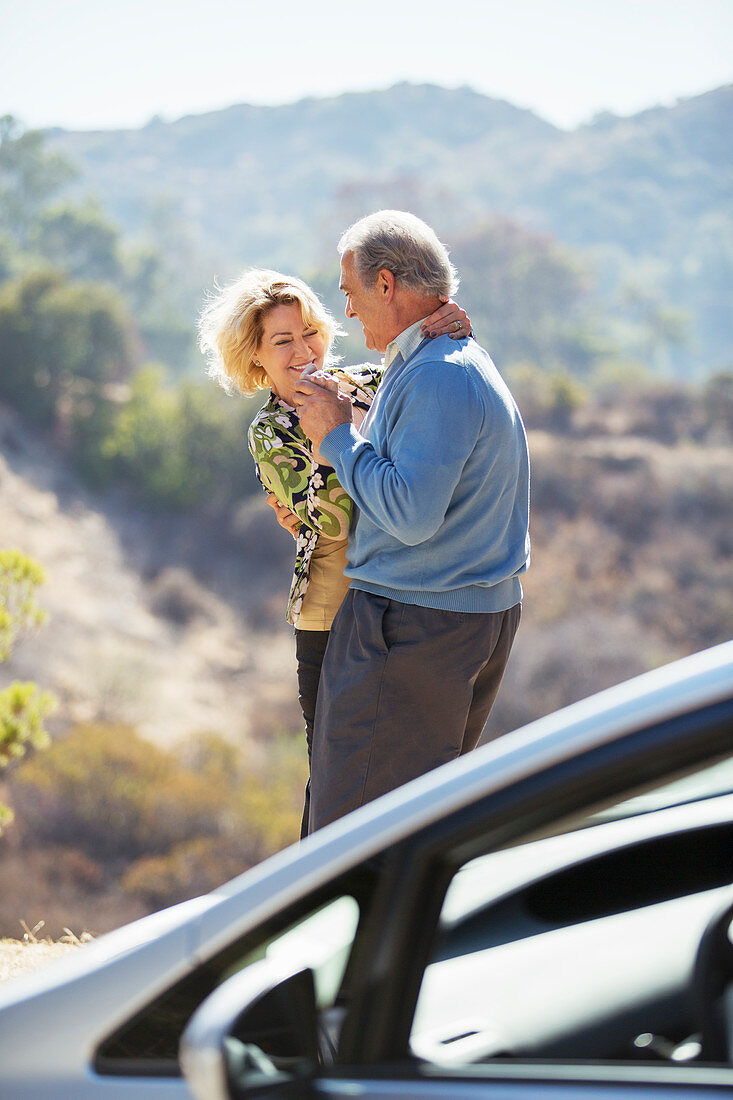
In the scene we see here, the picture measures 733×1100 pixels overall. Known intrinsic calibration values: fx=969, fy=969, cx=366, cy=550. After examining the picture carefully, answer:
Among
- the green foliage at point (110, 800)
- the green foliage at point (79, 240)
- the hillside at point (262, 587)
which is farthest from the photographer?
the green foliage at point (79, 240)

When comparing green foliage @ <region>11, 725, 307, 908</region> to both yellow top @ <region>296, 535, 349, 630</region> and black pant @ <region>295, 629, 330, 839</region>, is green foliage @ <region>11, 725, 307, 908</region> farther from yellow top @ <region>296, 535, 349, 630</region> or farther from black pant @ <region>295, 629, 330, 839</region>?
yellow top @ <region>296, 535, 349, 630</region>

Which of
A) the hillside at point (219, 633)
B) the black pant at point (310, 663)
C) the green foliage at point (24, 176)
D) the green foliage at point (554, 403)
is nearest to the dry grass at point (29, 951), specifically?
the black pant at point (310, 663)

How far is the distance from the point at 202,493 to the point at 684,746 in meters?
28.1

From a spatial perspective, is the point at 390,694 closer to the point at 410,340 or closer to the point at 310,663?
the point at 310,663

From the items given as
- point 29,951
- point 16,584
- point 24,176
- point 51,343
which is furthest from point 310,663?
point 24,176

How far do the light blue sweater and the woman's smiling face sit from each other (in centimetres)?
29

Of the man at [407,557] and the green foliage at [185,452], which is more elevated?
the green foliage at [185,452]

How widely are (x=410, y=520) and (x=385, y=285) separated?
506mm

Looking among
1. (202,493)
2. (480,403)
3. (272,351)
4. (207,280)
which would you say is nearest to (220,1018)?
(480,403)

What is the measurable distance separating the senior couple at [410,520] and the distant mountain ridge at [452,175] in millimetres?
65851

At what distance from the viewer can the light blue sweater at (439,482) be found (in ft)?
5.82

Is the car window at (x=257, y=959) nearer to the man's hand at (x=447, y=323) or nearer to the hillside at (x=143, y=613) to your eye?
the man's hand at (x=447, y=323)

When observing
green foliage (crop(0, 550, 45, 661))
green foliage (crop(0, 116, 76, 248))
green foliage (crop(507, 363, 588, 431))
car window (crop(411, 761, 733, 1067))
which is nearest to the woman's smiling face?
car window (crop(411, 761, 733, 1067))

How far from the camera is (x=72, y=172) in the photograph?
2229 inches
